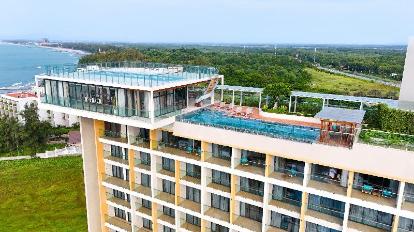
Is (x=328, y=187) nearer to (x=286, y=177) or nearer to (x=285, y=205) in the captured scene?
(x=286, y=177)

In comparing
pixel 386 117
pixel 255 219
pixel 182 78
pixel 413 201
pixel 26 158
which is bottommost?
pixel 26 158

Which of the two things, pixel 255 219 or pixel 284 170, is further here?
pixel 255 219

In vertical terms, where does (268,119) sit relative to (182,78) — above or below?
below

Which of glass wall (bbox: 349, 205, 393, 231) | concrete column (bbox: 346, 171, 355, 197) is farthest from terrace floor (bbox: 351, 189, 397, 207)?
glass wall (bbox: 349, 205, 393, 231)

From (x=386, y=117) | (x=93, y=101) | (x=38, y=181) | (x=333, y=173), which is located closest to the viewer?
(x=333, y=173)

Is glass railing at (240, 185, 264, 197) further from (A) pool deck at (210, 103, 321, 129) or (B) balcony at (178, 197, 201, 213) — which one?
(A) pool deck at (210, 103, 321, 129)

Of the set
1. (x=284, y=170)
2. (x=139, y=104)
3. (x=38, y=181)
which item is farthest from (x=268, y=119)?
(x=38, y=181)

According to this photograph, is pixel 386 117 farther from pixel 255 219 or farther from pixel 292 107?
pixel 292 107
